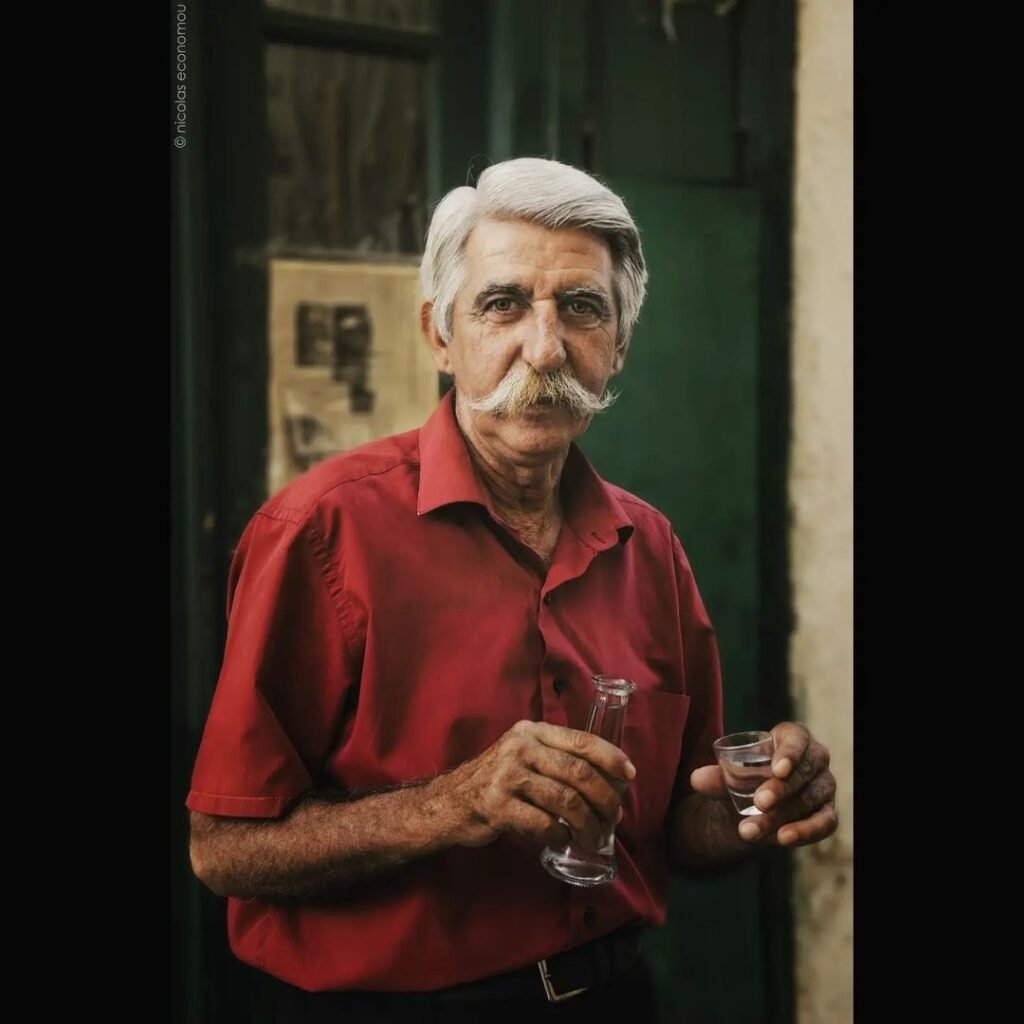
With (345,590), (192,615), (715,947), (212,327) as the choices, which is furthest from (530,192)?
(715,947)

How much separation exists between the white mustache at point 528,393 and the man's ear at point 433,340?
0.24 ft

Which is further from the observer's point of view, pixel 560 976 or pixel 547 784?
pixel 560 976

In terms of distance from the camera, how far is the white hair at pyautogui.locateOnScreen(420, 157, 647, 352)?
1.60 metres

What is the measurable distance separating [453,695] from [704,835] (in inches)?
18.7

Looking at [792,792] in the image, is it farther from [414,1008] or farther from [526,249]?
[526,249]

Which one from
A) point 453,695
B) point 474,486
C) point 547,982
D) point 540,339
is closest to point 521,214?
point 540,339

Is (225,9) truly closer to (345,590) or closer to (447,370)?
(447,370)

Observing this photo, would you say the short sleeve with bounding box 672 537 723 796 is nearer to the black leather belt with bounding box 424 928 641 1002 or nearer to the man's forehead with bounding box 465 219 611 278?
the black leather belt with bounding box 424 928 641 1002

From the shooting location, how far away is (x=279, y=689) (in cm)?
Answer: 155

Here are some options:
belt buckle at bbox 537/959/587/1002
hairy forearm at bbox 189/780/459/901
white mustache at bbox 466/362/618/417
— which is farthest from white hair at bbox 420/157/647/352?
belt buckle at bbox 537/959/587/1002

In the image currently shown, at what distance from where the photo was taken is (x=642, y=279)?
5.77 feet

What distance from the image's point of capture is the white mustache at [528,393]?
160 cm

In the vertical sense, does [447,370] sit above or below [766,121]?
below

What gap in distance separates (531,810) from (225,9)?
1162 millimetres
